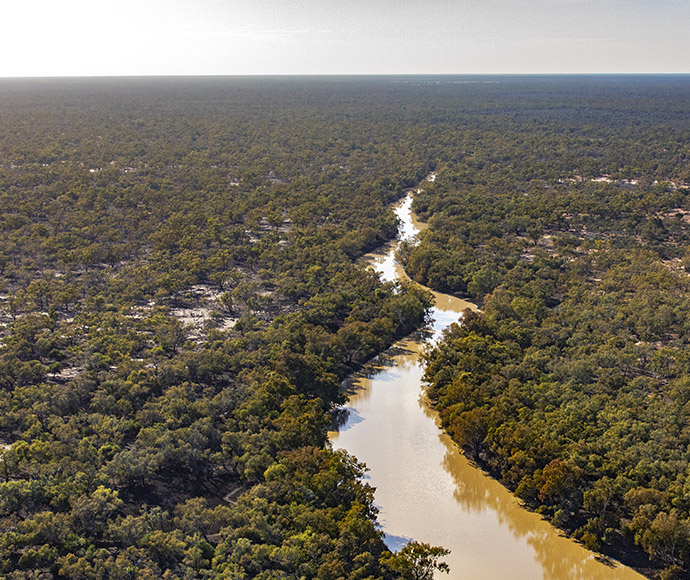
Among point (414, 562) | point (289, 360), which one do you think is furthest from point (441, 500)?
point (289, 360)

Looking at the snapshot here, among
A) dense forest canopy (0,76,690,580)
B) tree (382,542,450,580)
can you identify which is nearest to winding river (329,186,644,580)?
dense forest canopy (0,76,690,580)

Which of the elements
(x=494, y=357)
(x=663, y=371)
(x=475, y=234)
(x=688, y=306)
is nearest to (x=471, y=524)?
(x=494, y=357)

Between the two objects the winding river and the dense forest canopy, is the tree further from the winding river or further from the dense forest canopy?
the winding river

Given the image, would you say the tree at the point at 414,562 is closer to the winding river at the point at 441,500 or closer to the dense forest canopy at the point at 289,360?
the dense forest canopy at the point at 289,360

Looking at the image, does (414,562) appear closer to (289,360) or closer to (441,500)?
(441,500)

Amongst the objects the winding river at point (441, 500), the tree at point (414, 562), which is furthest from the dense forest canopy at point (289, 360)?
the winding river at point (441, 500)

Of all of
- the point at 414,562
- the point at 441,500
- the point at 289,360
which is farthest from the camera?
the point at 289,360
